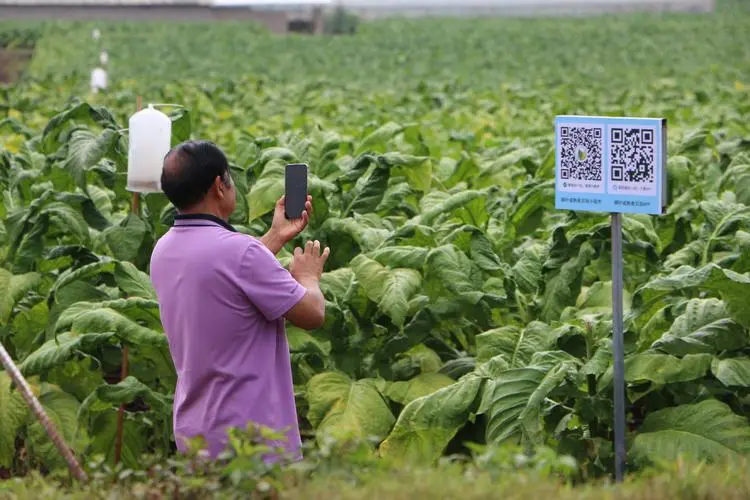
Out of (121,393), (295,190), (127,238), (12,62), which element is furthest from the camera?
(12,62)

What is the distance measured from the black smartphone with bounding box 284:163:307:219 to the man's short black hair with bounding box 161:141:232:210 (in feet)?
0.96

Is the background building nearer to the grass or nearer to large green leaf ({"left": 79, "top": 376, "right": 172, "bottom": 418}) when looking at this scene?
large green leaf ({"left": 79, "top": 376, "right": 172, "bottom": 418})

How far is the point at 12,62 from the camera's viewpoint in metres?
45.2

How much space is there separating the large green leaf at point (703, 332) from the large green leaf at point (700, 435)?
0.21 m

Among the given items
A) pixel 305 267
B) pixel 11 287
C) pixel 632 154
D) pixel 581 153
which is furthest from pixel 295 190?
pixel 11 287

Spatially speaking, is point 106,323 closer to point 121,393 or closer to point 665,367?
point 121,393

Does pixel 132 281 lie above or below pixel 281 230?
below

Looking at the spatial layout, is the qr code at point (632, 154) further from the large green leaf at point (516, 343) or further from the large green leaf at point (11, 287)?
the large green leaf at point (11, 287)

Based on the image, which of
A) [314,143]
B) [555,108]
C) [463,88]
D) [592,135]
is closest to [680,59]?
[463,88]

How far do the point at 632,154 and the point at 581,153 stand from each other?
20 cm

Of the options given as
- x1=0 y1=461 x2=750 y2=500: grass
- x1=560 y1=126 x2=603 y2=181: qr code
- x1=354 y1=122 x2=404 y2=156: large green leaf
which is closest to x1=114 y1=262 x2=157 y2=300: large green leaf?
x1=560 y1=126 x2=603 y2=181: qr code

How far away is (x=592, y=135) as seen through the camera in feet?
16.6

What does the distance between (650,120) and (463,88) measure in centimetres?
2270

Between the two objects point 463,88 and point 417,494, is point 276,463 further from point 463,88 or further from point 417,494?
point 463,88
